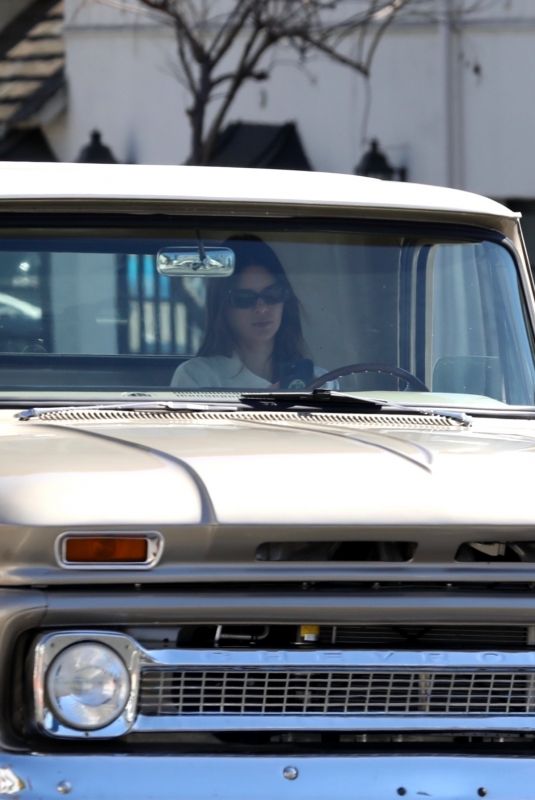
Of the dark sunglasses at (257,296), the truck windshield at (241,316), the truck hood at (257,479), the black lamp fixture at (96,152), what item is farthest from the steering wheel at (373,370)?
the black lamp fixture at (96,152)

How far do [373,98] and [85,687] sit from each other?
15.5 metres

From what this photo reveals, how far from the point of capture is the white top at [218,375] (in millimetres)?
3818

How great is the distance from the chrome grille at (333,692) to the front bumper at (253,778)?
110mm

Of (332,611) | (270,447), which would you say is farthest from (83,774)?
(270,447)

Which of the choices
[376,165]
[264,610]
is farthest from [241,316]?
[376,165]

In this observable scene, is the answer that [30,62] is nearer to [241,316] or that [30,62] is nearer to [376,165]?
[376,165]

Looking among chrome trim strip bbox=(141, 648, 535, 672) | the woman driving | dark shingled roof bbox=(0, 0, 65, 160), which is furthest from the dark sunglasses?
dark shingled roof bbox=(0, 0, 65, 160)

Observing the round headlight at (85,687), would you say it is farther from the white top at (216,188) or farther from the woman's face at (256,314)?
Answer: the white top at (216,188)

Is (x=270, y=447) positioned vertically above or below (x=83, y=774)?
above

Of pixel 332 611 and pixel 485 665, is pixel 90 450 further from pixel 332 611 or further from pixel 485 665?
pixel 485 665

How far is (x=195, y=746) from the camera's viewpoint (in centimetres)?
288

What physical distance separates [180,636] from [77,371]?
1070 mm

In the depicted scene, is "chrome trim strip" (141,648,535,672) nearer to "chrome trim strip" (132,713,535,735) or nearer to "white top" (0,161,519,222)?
"chrome trim strip" (132,713,535,735)

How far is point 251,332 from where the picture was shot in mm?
3916
